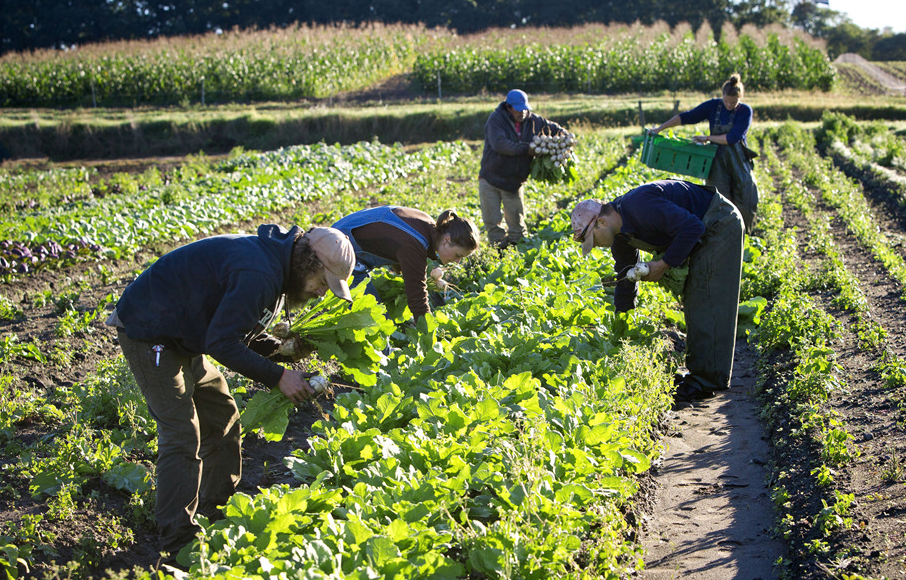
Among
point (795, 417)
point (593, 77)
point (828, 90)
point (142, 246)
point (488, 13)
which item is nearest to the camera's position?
point (795, 417)

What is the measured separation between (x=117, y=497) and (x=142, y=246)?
566 centimetres

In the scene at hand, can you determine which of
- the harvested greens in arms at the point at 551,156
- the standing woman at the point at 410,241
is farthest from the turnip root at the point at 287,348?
the harvested greens in arms at the point at 551,156

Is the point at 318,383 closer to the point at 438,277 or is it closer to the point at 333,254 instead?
the point at 333,254

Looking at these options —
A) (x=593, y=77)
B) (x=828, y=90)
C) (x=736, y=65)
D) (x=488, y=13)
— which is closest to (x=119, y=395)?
(x=593, y=77)

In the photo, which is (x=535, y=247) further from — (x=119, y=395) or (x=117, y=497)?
(x=117, y=497)

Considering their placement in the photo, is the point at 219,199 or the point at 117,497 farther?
the point at 219,199

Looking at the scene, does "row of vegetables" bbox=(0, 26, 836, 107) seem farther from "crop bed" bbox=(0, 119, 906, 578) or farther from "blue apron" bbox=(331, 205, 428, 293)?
"blue apron" bbox=(331, 205, 428, 293)

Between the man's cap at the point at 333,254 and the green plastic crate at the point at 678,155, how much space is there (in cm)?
518

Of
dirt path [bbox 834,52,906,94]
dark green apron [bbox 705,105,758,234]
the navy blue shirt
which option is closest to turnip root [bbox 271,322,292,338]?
the navy blue shirt

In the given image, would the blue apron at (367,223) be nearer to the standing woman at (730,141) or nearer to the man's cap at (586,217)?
the man's cap at (586,217)

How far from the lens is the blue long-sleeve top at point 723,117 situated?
7273mm

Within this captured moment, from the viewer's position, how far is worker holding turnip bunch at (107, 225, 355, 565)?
9.64ft

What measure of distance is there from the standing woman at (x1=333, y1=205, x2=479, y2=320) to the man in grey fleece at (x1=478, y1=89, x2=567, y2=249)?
118 inches

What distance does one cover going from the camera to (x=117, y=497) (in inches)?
151
